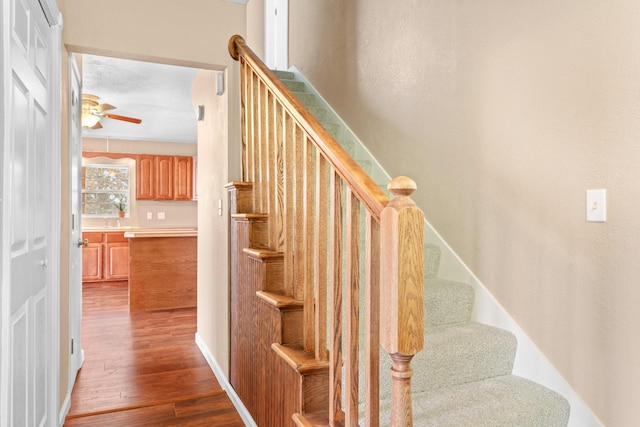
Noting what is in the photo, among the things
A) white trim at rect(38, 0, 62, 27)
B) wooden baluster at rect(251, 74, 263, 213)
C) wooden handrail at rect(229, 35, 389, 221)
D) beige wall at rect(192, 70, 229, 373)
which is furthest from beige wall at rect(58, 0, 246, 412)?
wooden handrail at rect(229, 35, 389, 221)

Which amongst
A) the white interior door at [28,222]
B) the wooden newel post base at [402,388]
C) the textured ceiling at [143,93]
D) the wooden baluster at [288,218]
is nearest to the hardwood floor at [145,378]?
the white interior door at [28,222]

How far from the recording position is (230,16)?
9.23ft

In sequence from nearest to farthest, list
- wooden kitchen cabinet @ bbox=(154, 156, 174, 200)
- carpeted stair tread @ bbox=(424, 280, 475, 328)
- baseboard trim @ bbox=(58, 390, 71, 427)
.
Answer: carpeted stair tread @ bbox=(424, 280, 475, 328), baseboard trim @ bbox=(58, 390, 71, 427), wooden kitchen cabinet @ bbox=(154, 156, 174, 200)

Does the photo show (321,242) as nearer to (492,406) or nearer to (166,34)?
(492,406)

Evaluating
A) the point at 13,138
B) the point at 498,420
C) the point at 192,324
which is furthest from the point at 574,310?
the point at 192,324

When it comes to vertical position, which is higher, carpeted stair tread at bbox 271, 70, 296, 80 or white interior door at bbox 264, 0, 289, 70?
white interior door at bbox 264, 0, 289, 70

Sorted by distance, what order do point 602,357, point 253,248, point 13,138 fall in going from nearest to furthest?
point 13,138, point 602,357, point 253,248

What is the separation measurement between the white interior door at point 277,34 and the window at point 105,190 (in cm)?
401

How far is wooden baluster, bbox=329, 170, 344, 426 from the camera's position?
1.42 m

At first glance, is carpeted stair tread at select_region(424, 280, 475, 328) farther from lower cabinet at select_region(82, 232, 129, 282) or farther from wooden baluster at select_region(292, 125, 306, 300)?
lower cabinet at select_region(82, 232, 129, 282)

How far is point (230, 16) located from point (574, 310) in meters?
2.54

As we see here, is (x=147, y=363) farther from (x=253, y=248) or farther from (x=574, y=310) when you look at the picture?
(x=574, y=310)

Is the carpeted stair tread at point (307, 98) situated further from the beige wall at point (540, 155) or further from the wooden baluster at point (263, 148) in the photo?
the wooden baluster at point (263, 148)

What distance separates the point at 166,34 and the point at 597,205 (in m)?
2.46
